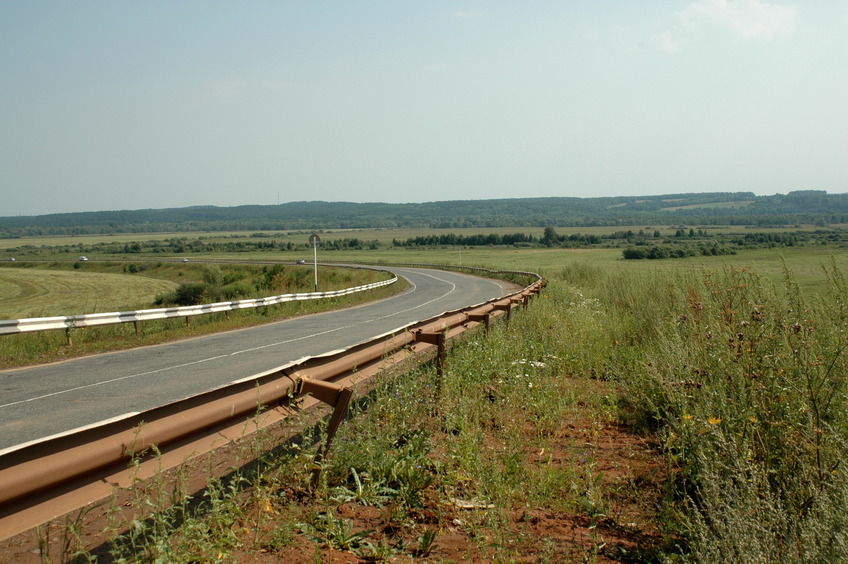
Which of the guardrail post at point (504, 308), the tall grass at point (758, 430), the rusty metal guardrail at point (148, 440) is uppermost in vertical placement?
the rusty metal guardrail at point (148, 440)

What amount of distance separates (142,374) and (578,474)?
8895mm

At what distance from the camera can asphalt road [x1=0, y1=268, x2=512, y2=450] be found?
8.71 metres

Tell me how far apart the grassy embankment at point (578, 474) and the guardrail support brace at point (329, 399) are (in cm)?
12

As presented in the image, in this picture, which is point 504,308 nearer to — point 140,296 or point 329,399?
point 329,399

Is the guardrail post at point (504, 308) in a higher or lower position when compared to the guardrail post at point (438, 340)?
lower

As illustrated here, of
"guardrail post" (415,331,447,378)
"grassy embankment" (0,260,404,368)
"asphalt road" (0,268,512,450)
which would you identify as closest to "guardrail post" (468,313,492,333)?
"guardrail post" (415,331,447,378)

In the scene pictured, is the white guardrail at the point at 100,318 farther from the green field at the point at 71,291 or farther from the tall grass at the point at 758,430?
the green field at the point at 71,291

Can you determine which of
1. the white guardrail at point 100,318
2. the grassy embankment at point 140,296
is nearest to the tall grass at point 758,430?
the grassy embankment at point 140,296

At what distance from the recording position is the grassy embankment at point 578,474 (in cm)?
380

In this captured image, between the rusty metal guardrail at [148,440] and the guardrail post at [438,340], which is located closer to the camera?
the rusty metal guardrail at [148,440]

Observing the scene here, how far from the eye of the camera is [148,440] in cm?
313

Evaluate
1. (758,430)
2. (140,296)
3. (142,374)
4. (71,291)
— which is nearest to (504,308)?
(142,374)

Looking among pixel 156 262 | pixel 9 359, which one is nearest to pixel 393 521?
pixel 9 359

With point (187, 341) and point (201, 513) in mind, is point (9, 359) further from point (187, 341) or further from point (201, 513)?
point (201, 513)
